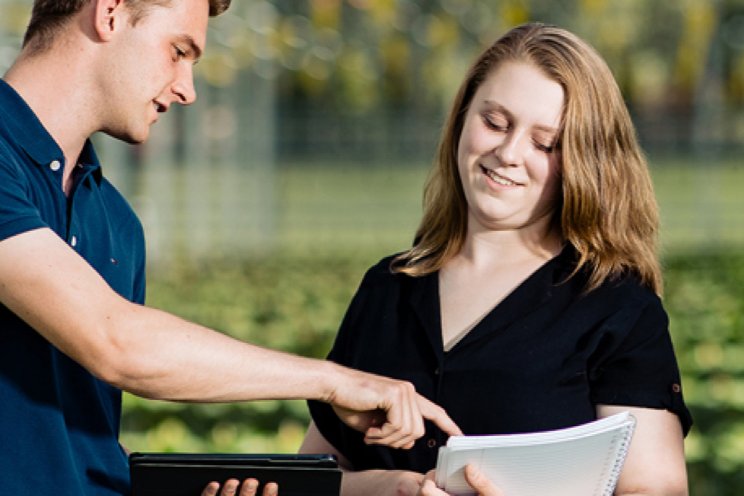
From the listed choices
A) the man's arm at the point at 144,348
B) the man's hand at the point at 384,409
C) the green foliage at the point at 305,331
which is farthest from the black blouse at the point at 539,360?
the green foliage at the point at 305,331

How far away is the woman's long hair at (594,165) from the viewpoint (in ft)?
9.48

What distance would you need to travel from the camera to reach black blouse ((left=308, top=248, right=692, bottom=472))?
2791mm

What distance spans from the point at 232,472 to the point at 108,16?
2.83 feet

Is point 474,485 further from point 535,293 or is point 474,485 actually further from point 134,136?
point 134,136

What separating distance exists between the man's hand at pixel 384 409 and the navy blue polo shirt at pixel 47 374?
1.52 ft

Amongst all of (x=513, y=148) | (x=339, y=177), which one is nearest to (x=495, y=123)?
(x=513, y=148)

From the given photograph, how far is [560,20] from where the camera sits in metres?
25.1

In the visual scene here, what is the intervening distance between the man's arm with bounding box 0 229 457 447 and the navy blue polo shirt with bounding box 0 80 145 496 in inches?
1.6

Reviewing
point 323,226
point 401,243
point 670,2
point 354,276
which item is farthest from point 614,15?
point 354,276

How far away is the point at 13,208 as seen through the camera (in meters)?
2.39

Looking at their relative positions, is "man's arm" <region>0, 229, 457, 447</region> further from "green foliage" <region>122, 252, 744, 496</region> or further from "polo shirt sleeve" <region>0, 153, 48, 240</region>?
"green foliage" <region>122, 252, 744, 496</region>

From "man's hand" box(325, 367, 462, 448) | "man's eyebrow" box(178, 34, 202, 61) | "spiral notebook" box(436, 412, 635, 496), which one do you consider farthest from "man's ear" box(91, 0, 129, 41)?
"spiral notebook" box(436, 412, 635, 496)

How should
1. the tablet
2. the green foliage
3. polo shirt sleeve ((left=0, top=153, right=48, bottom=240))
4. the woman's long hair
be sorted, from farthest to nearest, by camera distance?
the green foliage < the woman's long hair < the tablet < polo shirt sleeve ((left=0, top=153, right=48, bottom=240))

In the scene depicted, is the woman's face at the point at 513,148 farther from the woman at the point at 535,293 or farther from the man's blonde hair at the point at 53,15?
the man's blonde hair at the point at 53,15
